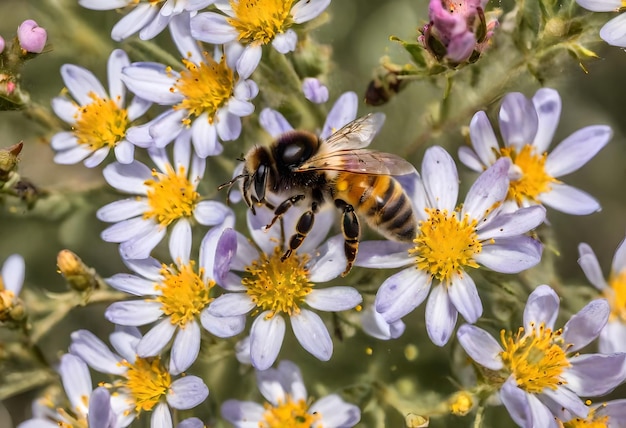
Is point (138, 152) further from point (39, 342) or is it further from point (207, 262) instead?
point (39, 342)

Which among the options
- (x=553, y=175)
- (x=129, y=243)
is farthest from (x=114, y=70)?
(x=553, y=175)

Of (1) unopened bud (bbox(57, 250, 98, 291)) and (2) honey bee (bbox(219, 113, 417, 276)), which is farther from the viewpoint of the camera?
(1) unopened bud (bbox(57, 250, 98, 291))

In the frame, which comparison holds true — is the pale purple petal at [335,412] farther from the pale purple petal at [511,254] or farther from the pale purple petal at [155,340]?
the pale purple petal at [511,254]

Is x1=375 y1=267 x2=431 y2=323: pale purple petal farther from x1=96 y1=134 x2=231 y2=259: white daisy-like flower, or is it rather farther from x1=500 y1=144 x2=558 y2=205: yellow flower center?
x1=96 y1=134 x2=231 y2=259: white daisy-like flower

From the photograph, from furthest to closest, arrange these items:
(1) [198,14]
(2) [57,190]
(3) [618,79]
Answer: (3) [618,79] < (2) [57,190] < (1) [198,14]

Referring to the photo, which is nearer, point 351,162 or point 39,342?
point 351,162

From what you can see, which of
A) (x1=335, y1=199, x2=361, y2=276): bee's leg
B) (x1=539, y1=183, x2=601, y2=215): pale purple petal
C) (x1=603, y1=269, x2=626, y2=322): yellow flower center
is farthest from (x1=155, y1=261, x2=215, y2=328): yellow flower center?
(x1=603, y1=269, x2=626, y2=322): yellow flower center

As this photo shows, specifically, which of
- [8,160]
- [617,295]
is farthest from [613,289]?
[8,160]
